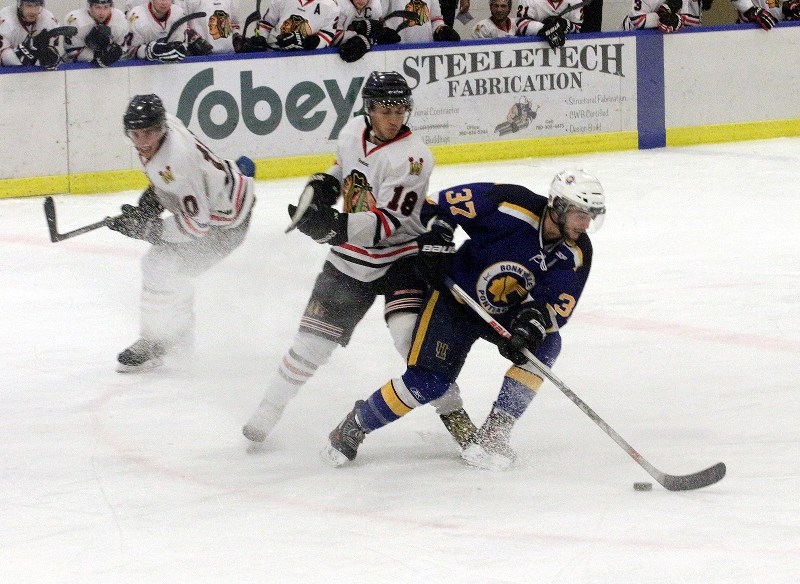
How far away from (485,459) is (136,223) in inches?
63.3

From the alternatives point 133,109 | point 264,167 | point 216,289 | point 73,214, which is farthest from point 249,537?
point 264,167

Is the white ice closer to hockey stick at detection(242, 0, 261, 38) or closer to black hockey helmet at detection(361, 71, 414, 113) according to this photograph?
black hockey helmet at detection(361, 71, 414, 113)

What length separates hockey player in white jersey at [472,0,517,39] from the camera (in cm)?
957

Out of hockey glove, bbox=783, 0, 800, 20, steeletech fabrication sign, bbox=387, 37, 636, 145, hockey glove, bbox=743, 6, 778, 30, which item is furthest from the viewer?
hockey glove, bbox=783, 0, 800, 20

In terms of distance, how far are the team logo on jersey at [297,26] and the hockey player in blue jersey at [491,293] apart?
17.2 feet

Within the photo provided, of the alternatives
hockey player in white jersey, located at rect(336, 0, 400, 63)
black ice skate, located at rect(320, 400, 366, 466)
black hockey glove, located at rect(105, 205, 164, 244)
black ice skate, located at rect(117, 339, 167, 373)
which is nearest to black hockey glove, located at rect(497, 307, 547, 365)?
black ice skate, located at rect(320, 400, 366, 466)

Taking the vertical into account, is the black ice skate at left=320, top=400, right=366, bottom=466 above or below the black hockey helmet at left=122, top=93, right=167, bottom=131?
below

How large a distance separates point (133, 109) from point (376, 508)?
163 cm

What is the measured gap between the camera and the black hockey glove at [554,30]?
921cm

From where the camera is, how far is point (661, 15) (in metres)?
9.59

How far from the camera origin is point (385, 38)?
8898 millimetres

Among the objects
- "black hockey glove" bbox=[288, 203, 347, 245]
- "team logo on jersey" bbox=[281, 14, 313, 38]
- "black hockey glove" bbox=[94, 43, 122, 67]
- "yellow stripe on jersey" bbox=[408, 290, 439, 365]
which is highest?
"team logo on jersey" bbox=[281, 14, 313, 38]

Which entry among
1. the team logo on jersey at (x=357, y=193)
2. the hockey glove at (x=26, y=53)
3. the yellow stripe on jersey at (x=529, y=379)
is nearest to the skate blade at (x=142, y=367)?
the team logo on jersey at (x=357, y=193)

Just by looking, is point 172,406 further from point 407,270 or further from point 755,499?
Result: point 755,499
